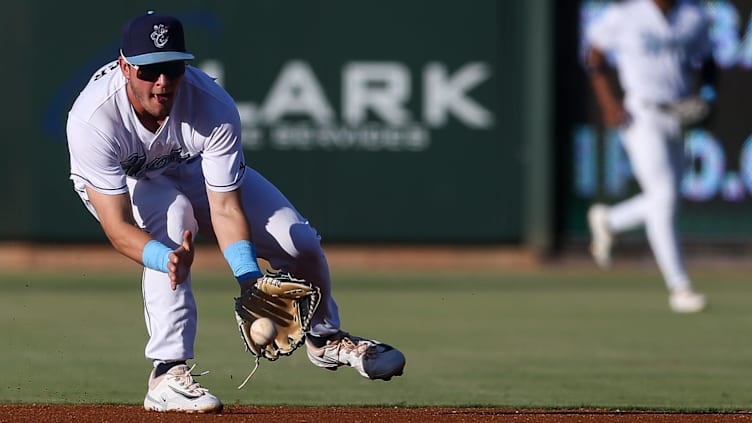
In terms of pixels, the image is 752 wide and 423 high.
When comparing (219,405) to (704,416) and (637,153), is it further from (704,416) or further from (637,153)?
(637,153)

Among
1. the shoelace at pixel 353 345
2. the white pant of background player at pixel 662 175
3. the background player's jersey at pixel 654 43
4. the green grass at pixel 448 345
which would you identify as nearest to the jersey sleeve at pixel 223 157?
the shoelace at pixel 353 345

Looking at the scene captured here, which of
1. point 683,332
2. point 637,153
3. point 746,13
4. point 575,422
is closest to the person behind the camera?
point 575,422

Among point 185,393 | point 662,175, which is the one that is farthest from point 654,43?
point 185,393

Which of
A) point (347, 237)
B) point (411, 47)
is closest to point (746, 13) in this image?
point (411, 47)

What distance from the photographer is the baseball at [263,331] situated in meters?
5.38

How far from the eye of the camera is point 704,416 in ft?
18.9

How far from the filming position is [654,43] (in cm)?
1060

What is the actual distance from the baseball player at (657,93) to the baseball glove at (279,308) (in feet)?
17.5

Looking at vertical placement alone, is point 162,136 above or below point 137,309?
above

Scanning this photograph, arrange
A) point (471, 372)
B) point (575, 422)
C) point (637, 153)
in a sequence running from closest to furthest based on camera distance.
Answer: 1. point (575, 422)
2. point (471, 372)
3. point (637, 153)

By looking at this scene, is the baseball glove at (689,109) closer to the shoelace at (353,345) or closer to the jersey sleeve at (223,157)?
the shoelace at (353,345)

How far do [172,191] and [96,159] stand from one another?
18.4 inches

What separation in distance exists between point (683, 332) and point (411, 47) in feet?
20.6

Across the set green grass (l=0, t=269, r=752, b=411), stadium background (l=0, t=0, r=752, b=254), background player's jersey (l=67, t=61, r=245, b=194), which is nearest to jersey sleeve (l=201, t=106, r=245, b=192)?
background player's jersey (l=67, t=61, r=245, b=194)
